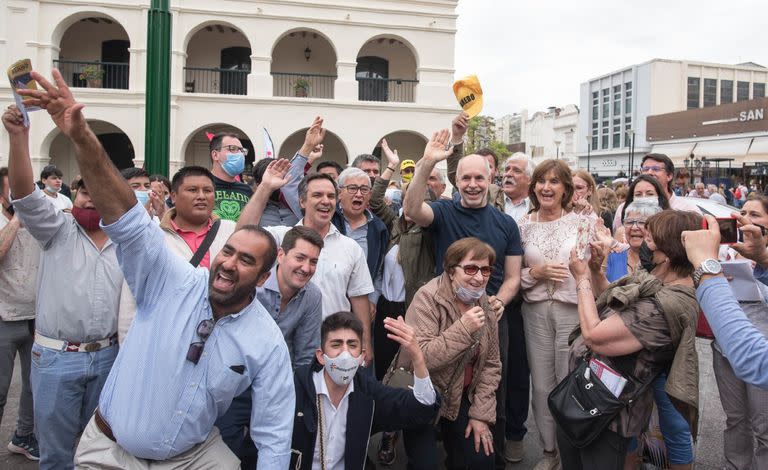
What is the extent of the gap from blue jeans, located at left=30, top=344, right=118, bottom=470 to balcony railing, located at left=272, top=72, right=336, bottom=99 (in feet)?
49.2

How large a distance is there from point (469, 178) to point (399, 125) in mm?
13676

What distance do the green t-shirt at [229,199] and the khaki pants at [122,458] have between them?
8.22ft

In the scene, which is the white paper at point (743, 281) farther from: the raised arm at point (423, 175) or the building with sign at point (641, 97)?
the building with sign at point (641, 97)

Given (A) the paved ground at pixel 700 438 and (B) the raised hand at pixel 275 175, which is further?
(A) the paved ground at pixel 700 438

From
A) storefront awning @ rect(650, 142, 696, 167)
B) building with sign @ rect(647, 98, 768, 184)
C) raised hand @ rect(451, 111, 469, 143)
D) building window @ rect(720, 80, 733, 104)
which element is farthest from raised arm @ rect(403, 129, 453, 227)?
building window @ rect(720, 80, 733, 104)

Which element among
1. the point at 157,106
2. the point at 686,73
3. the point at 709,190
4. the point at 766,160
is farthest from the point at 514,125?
the point at 157,106

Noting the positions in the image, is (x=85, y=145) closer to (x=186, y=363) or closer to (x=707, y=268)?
(x=186, y=363)

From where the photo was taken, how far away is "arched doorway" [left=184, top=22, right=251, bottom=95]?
57.7 feet

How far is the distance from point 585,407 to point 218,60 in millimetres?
17478

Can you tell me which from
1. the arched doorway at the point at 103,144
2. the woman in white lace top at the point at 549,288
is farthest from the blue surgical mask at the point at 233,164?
the arched doorway at the point at 103,144

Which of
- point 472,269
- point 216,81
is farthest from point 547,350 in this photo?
point 216,81

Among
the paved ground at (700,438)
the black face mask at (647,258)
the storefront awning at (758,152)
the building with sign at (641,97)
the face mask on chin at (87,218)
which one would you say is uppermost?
the building with sign at (641,97)

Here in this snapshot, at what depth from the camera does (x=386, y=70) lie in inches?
743

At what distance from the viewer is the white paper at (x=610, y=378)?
9.71ft
